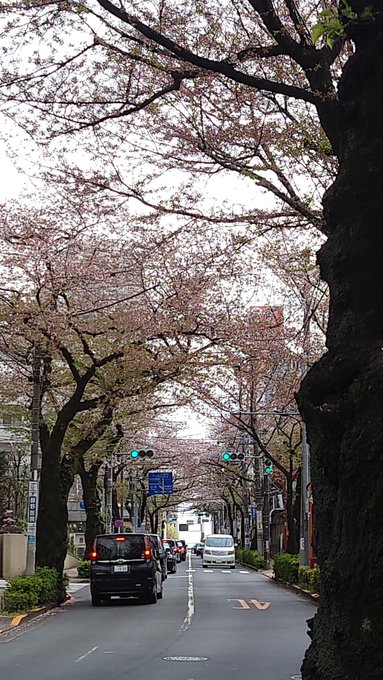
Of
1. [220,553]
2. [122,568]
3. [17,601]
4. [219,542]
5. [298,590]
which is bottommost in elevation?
[298,590]

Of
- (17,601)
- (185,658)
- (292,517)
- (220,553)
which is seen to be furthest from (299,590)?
(220,553)

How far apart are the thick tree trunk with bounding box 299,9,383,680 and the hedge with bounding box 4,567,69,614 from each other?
45.7 ft

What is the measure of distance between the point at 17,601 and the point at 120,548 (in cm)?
407

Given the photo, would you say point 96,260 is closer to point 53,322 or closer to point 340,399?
point 53,322

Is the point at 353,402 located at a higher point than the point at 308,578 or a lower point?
higher

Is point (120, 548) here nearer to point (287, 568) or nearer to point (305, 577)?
point (305, 577)

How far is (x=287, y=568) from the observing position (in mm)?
29859

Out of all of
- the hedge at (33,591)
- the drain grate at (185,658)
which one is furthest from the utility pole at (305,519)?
the drain grate at (185,658)

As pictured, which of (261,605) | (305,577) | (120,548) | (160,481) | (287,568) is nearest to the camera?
(261,605)

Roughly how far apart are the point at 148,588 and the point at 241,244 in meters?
10.0

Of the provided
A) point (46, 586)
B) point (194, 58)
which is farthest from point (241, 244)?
point (46, 586)

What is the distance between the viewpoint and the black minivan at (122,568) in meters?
21.7

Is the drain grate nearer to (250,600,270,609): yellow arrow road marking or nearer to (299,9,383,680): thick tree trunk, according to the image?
(299,9,383,680): thick tree trunk

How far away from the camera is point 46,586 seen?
20.2 m
